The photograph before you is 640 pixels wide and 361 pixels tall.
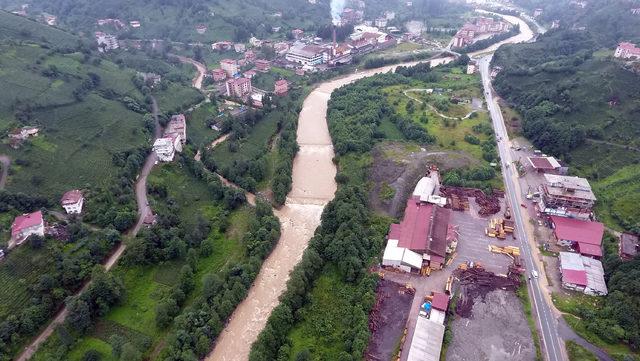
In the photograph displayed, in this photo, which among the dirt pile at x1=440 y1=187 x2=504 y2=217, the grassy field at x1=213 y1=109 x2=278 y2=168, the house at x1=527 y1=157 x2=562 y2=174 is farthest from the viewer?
the grassy field at x1=213 y1=109 x2=278 y2=168

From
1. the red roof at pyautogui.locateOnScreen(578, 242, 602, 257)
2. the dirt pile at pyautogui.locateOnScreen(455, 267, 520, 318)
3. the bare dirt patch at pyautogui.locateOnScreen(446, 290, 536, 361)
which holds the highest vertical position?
the red roof at pyautogui.locateOnScreen(578, 242, 602, 257)

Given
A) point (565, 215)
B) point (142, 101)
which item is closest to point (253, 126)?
point (142, 101)

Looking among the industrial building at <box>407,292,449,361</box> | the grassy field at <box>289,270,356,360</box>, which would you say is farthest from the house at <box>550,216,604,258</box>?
the grassy field at <box>289,270,356,360</box>

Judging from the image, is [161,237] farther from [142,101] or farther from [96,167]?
[142,101]

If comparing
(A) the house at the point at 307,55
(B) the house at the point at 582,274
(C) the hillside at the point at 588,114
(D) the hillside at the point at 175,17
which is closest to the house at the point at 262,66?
(A) the house at the point at 307,55

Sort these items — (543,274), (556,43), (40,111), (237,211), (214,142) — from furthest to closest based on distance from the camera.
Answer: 1. (556,43)
2. (214,142)
3. (40,111)
4. (237,211)
5. (543,274)

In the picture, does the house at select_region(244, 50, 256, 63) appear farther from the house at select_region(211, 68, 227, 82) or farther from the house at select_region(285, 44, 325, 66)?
the house at select_region(211, 68, 227, 82)

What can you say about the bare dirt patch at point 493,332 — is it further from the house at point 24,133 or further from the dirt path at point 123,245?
the house at point 24,133
